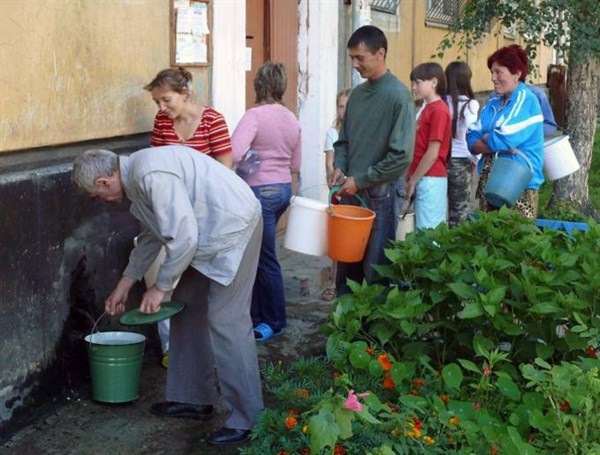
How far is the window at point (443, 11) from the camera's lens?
12652mm

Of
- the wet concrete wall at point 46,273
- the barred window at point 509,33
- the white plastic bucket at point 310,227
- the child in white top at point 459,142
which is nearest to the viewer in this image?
the wet concrete wall at point 46,273

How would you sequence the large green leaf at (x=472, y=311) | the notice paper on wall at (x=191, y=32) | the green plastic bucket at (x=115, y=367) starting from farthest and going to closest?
the notice paper on wall at (x=191, y=32), the green plastic bucket at (x=115, y=367), the large green leaf at (x=472, y=311)

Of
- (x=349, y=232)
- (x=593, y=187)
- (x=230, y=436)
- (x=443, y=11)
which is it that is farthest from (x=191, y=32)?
(x=593, y=187)

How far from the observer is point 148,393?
5.61m

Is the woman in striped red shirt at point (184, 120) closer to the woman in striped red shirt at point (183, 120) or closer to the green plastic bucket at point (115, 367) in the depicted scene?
the woman in striped red shirt at point (183, 120)

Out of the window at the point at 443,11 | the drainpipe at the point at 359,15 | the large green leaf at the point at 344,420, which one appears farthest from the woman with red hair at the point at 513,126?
the window at the point at 443,11

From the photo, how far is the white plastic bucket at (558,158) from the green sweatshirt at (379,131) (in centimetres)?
158

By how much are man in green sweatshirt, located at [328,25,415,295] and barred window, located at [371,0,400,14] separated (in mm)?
4495

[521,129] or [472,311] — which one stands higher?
[521,129]

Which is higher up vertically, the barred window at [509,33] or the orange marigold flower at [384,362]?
the barred window at [509,33]

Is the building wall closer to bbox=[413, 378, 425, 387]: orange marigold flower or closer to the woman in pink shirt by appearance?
the woman in pink shirt

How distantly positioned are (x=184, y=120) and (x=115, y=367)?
1.39 metres

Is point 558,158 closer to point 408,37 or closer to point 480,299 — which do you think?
point 480,299

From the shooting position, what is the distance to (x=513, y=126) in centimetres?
635
